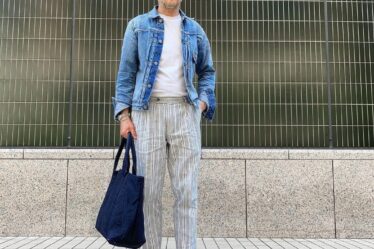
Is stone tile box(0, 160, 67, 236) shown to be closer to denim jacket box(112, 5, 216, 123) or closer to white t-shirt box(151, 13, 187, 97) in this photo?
denim jacket box(112, 5, 216, 123)

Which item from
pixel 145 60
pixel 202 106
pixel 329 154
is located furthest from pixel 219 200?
pixel 145 60

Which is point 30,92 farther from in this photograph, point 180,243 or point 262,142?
point 180,243

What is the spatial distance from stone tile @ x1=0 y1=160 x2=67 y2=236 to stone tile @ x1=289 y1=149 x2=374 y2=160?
10.7 ft

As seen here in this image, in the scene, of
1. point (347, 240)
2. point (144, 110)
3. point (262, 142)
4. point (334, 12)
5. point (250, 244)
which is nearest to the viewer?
point (144, 110)

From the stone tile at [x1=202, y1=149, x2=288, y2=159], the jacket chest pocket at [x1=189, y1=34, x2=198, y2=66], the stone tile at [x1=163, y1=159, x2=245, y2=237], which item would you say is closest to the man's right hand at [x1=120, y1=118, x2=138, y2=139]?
the jacket chest pocket at [x1=189, y1=34, x2=198, y2=66]

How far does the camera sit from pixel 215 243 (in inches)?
194

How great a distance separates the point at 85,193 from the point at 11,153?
1.20 m

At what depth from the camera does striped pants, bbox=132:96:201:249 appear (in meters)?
2.74

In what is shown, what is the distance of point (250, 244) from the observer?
487 cm

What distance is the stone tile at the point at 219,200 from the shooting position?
17.2 feet

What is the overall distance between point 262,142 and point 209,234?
151cm

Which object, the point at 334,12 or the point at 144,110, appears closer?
the point at 144,110

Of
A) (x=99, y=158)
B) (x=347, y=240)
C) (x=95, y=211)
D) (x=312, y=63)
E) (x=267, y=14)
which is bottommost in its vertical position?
(x=347, y=240)

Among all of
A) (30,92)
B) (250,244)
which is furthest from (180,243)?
(30,92)
